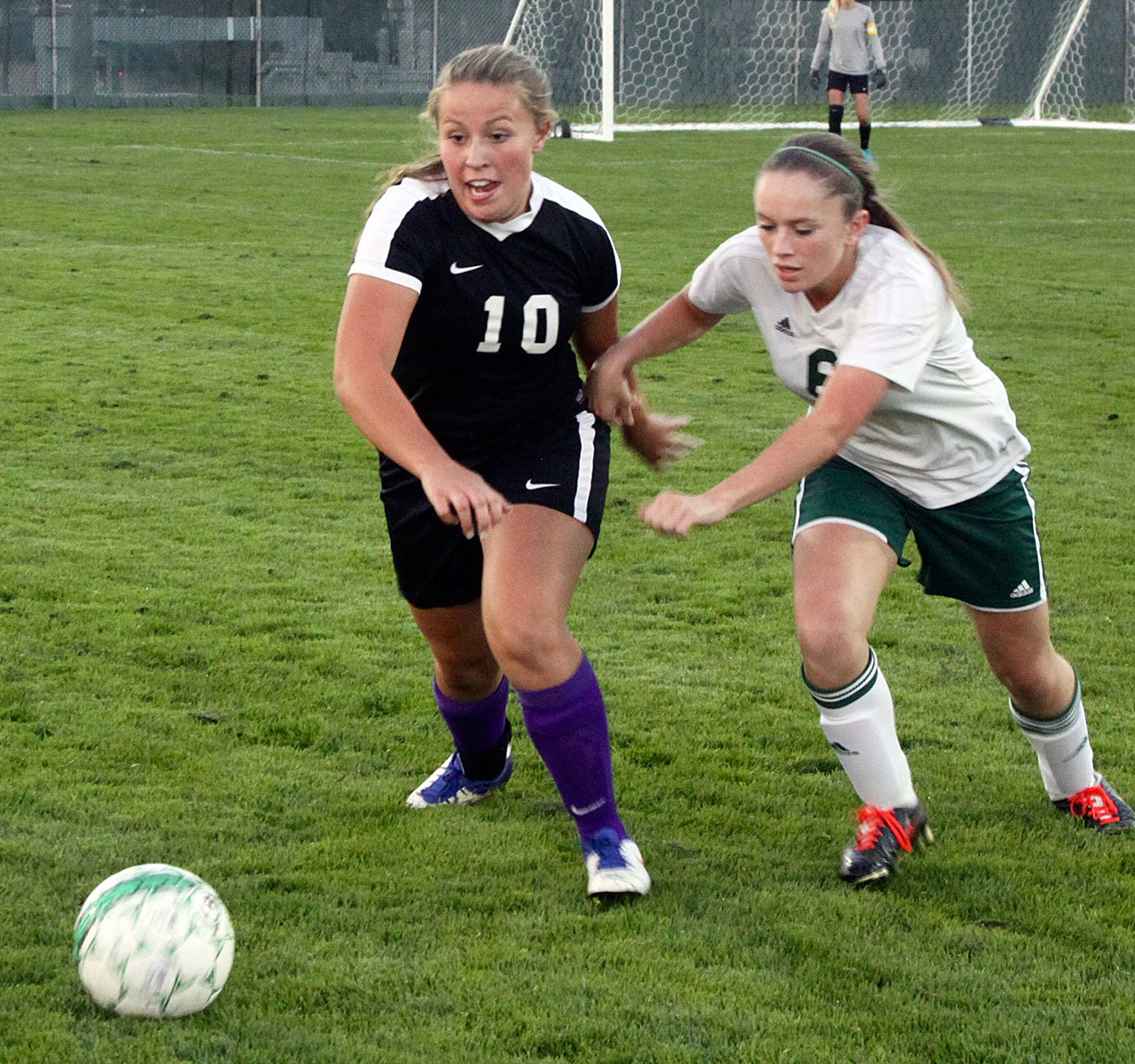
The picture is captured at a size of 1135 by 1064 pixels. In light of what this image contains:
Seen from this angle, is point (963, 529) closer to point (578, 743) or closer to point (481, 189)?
point (578, 743)

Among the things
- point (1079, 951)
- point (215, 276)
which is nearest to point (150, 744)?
point (1079, 951)

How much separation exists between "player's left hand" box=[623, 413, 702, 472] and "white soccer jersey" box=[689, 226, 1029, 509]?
14.2 inches

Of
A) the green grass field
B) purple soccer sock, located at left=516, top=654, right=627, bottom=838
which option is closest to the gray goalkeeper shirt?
the green grass field

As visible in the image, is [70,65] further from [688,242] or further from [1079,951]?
[1079,951]

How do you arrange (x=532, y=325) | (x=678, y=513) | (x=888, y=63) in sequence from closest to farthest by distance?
(x=678, y=513) → (x=532, y=325) → (x=888, y=63)

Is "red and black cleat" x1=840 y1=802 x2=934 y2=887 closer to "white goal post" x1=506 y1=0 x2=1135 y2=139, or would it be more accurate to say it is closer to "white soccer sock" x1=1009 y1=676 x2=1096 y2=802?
"white soccer sock" x1=1009 y1=676 x2=1096 y2=802

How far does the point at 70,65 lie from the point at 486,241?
3087 cm

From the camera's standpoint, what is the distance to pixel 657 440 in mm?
4133

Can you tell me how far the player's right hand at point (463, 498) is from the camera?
329cm

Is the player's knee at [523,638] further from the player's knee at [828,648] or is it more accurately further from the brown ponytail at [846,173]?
the brown ponytail at [846,173]

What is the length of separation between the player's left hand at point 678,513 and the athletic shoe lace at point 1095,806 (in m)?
1.44

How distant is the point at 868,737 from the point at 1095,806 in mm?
A: 742

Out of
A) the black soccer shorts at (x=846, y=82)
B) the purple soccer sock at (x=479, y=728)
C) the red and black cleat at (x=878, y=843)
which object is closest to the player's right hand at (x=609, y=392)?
the purple soccer sock at (x=479, y=728)

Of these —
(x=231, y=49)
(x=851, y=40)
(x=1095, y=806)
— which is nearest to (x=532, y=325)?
(x=1095, y=806)
